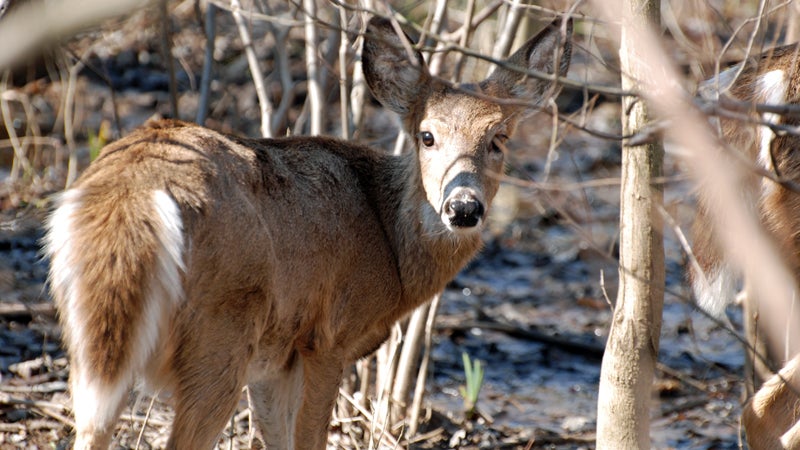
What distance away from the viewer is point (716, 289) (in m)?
5.86

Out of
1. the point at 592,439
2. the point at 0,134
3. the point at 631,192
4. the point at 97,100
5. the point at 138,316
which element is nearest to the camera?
the point at 138,316

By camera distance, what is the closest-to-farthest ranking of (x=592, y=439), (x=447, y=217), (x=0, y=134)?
(x=447, y=217) < (x=592, y=439) < (x=0, y=134)

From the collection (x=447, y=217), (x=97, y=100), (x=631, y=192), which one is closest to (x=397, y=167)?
(x=447, y=217)

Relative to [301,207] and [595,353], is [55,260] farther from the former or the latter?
[595,353]

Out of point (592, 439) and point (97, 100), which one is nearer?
point (592, 439)

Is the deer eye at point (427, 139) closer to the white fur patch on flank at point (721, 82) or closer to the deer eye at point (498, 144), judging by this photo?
the deer eye at point (498, 144)

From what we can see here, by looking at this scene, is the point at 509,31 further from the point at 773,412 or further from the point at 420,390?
the point at 773,412

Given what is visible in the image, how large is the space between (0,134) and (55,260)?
6.53 meters

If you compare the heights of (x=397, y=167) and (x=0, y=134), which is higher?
(x=0, y=134)

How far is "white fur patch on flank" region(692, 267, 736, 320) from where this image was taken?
586 cm

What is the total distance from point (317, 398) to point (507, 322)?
12.2 feet

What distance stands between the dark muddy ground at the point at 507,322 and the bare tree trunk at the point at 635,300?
0.65 feet

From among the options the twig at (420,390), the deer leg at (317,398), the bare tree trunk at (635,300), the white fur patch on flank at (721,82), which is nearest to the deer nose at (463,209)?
the bare tree trunk at (635,300)

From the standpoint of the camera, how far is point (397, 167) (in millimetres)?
6289
